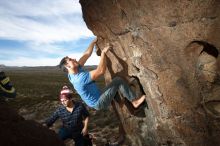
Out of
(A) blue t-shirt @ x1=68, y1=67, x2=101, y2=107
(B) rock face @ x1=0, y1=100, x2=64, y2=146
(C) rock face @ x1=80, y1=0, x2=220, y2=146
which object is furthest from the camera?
(A) blue t-shirt @ x1=68, y1=67, x2=101, y2=107

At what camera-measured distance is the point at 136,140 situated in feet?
41.3

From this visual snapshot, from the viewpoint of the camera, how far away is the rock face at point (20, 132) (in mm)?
9041

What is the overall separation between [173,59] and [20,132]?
199 inches

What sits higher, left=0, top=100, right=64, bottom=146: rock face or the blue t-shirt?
the blue t-shirt

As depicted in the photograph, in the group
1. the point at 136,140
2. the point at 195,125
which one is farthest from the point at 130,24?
the point at 136,140

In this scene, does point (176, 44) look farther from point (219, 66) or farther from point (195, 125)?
point (195, 125)

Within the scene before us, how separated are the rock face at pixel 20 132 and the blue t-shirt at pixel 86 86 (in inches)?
64.3

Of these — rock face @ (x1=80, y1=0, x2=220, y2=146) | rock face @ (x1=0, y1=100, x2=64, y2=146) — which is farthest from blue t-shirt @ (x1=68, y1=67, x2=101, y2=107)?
rock face @ (x1=0, y1=100, x2=64, y2=146)

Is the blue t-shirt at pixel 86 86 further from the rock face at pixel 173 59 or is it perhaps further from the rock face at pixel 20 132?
the rock face at pixel 20 132

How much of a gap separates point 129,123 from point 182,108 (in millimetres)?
2953

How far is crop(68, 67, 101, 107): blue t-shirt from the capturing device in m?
10.6

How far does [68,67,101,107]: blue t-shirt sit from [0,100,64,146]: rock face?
1.63 meters

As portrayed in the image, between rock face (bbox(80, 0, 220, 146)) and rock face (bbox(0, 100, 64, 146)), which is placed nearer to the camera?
rock face (bbox(0, 100, 64, 146))

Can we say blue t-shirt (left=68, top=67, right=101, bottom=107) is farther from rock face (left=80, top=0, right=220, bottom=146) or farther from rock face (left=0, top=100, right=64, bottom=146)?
rock face (left=0, top=100, right=64, bottom=146)
